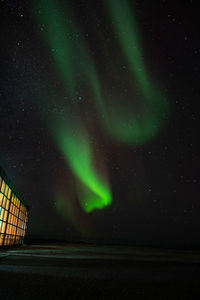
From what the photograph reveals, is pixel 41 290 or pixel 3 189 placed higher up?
pixel 3 189

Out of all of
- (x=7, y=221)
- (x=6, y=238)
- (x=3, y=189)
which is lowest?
(x=6, y=238)

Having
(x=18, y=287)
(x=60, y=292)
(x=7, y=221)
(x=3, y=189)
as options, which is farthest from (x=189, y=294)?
(x=7, y=221)

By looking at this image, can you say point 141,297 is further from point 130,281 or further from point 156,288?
point 130,281

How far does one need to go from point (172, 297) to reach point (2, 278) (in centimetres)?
509

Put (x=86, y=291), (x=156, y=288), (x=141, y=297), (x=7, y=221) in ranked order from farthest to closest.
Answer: (x=7, y=221), (x=156, y=288), (x=86, y=291), (x=141, y=297)

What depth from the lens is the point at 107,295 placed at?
21.0ft

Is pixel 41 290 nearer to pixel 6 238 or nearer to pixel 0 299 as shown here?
pixel 0 299

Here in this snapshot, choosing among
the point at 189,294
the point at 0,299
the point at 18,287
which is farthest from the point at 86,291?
the point at 189,294

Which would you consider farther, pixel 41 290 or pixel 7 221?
pixel 7 221

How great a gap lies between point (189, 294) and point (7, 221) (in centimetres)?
2048

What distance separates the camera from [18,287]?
6812 mm

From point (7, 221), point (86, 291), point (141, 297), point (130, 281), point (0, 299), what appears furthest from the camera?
point (7, 221)

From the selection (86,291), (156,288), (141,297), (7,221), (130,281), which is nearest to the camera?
(141,297)

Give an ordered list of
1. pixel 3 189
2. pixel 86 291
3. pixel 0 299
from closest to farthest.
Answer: pixel 0 299, pixel 86 291, pixel 3 189
